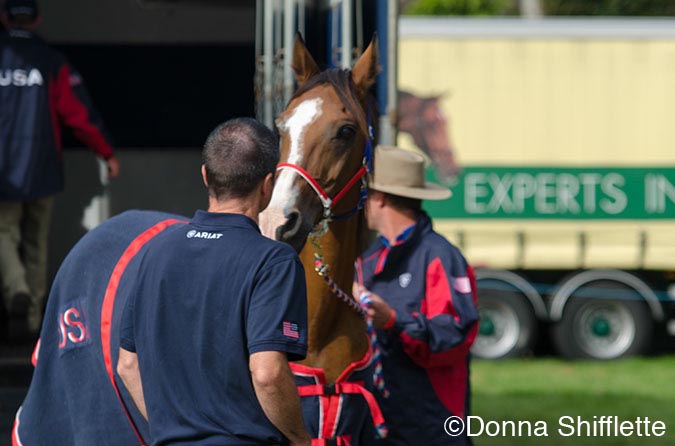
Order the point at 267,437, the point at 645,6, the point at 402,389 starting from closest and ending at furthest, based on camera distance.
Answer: the point at 267,437 → the point at 402,389 → the point at 645,6

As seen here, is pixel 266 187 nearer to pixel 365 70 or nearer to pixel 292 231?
pixel 292 231

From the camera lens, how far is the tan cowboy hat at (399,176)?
513 centimetres

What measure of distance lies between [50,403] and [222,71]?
4.63 m

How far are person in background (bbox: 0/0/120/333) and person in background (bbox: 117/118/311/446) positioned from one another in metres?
3.49

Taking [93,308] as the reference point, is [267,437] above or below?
below

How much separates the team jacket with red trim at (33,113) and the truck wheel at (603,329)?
8.55 meters

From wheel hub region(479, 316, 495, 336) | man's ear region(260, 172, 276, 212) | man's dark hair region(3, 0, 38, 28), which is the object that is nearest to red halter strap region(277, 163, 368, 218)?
man's ear region(260, 172, 276, 212)

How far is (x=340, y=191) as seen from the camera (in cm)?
436

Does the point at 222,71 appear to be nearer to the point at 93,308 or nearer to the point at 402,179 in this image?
the point at 402,179

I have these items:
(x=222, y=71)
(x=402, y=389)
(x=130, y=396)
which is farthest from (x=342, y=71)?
(x=222, y=71)

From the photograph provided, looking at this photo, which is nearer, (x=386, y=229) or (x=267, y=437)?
(x=267, y=437)

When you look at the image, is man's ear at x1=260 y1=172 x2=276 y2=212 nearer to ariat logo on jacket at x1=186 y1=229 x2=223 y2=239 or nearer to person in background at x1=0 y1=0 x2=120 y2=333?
ariat logo on jacket at x1=186 y1=229 x2=223 y2=239

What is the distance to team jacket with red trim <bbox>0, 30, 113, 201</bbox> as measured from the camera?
21.4ft

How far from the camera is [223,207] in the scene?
314 cm
